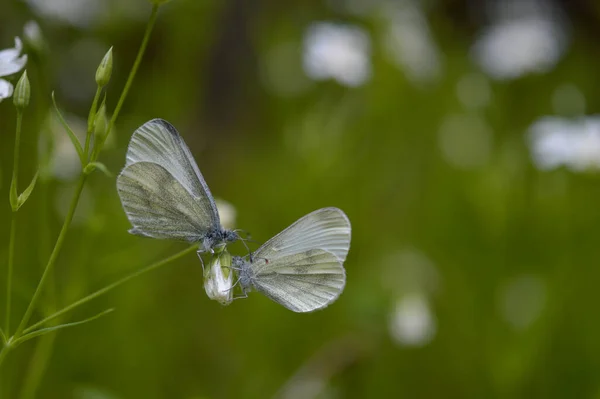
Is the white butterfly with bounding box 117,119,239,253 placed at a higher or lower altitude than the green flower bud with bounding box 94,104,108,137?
lower

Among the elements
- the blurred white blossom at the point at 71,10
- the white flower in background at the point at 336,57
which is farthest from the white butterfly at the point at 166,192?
the blurred white blossom at the point at 71,10

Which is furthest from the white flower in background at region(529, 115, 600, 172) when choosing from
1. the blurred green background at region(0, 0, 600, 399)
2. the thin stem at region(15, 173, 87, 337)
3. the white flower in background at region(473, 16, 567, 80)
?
the thin stem at region(15, 173, 87, 337)

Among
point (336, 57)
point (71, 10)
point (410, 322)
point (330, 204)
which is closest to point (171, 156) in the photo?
point (410, 322)

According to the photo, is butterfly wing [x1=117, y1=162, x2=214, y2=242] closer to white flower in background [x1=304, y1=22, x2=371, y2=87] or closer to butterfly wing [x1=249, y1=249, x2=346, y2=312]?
butterfly wing [x1=249, y1=249, x2=346, y2=312]

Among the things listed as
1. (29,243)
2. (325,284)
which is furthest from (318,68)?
A: (325,284)

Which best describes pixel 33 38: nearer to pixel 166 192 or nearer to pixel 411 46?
pixel 166 192

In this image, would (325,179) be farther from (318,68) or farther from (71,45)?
(71,45)

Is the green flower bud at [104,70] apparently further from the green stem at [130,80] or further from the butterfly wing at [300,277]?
the butterfly wing at [300,277]
